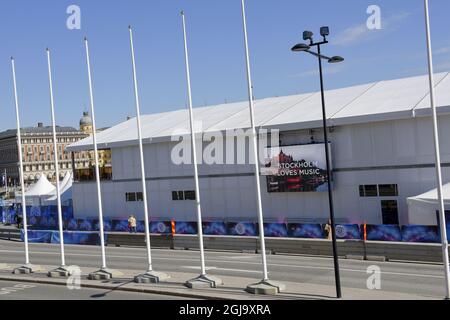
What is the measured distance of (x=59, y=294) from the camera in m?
21.6

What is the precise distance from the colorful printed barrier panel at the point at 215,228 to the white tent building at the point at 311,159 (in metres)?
6.75

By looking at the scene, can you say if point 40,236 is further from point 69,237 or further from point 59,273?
point 59,273

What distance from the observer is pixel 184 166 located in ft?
162

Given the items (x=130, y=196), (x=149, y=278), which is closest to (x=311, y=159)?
(x=130, y=196)

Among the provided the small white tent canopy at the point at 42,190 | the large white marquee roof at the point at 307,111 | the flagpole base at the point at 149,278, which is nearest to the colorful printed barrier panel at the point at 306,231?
the large white marquee roof at the point at 307,111

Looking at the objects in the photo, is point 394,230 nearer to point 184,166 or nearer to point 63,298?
point 63,298

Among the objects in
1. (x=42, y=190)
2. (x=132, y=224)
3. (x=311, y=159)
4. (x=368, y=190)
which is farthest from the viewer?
(x=42, y=190)

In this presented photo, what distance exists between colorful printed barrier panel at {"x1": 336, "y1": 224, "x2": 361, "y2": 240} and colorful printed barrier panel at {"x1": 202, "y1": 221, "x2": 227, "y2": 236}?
8378mm

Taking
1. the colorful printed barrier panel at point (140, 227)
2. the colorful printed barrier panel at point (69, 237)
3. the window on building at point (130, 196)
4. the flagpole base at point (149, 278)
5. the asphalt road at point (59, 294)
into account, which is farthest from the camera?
the window on building at point (130, 196)

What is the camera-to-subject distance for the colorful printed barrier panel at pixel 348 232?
32.0 meters

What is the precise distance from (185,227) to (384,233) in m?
14.4

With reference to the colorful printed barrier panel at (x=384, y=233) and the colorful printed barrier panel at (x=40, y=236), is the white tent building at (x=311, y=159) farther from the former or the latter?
the colorful printed barrier panel at (x=40, y=236)

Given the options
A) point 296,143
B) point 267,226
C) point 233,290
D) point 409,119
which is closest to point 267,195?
point 296,143

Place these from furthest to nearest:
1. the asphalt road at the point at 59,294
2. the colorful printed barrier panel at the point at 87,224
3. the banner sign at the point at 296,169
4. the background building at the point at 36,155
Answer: the background building at the point at 36,155, the colorful printed barrier panel at the point at 87,224, the banner sign at the point at 296,169, the asphalt road at the point at 59,294
